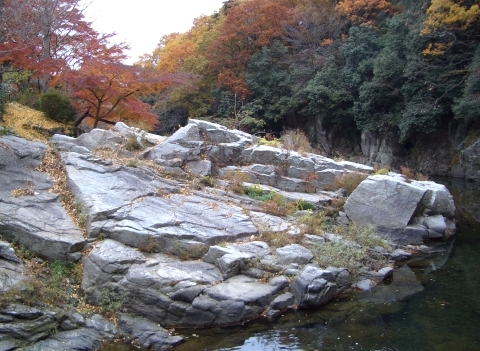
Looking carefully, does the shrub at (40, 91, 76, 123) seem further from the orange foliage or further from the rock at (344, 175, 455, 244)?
the orange foliage

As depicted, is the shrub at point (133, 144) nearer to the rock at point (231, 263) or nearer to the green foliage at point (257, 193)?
the green foliage at point (257, 193)

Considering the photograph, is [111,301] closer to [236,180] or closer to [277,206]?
[277,206]

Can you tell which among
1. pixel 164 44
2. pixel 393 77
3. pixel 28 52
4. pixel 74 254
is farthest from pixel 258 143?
pixel 164 44

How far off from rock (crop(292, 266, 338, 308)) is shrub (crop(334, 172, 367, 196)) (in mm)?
5990

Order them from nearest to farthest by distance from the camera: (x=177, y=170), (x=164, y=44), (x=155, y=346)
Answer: (x=155, y=346) < (x=177, y=170) < (x=164, y=44)

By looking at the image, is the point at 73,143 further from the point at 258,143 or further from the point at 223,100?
the point at 223,100

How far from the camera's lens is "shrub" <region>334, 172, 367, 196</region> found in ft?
47.7

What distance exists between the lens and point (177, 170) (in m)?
12.9

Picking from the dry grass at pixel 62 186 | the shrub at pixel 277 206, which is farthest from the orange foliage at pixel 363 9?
the dry grass at pixel 62 186

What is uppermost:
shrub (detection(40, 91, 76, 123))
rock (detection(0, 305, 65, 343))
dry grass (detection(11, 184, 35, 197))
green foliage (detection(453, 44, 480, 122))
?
green foliage (detection(453, 44, 480, 122))

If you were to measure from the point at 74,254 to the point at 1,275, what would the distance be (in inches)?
55.1

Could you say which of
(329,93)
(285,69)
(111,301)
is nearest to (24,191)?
(111,301)

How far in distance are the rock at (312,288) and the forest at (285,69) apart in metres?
9.16

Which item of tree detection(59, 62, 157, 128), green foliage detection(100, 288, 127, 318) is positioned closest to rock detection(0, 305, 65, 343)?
green foliage detection(100, 288, 127, 318)
